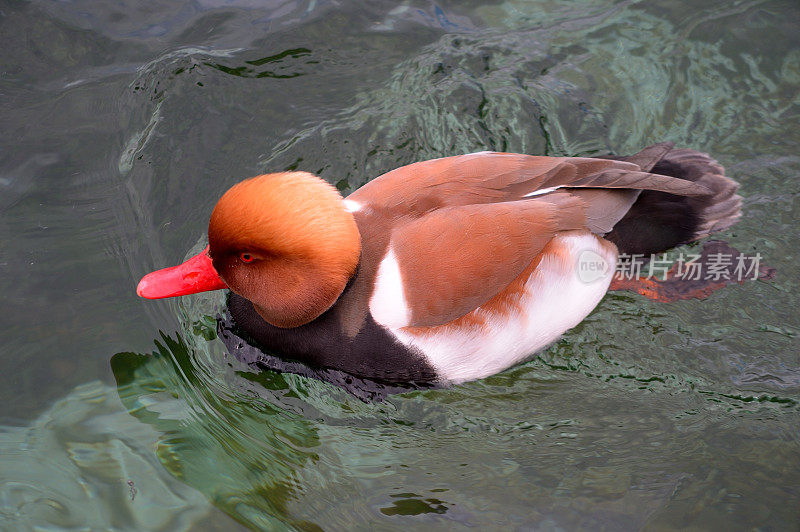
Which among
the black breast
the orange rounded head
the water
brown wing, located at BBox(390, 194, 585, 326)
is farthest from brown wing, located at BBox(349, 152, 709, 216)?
the water

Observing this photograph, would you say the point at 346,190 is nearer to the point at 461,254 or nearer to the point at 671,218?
the point at 461,254

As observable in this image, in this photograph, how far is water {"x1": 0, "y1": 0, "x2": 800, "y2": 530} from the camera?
3234mm

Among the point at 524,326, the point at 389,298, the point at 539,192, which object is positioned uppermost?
the point at 539,192

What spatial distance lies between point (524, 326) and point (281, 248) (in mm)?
1232

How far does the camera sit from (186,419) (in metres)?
3.44

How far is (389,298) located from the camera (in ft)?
10.6

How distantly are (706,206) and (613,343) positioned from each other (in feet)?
2.83

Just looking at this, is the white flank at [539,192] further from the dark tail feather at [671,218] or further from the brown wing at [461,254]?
→ the dark tail feather at [671,218]

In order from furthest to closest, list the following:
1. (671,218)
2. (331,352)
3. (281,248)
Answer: (671,218)
(331,352)
(281,248)

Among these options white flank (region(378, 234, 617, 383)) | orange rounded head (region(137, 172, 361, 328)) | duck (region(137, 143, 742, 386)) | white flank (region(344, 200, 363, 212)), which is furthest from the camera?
white flank (region(344, 200, 363, 212))

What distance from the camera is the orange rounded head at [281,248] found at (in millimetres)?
2957

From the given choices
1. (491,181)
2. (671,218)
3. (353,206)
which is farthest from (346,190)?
(671,218)

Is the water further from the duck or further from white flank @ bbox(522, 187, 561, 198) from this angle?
white flank @ bbox(522, 187, 561, 198)

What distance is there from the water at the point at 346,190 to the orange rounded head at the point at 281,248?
54 cm
